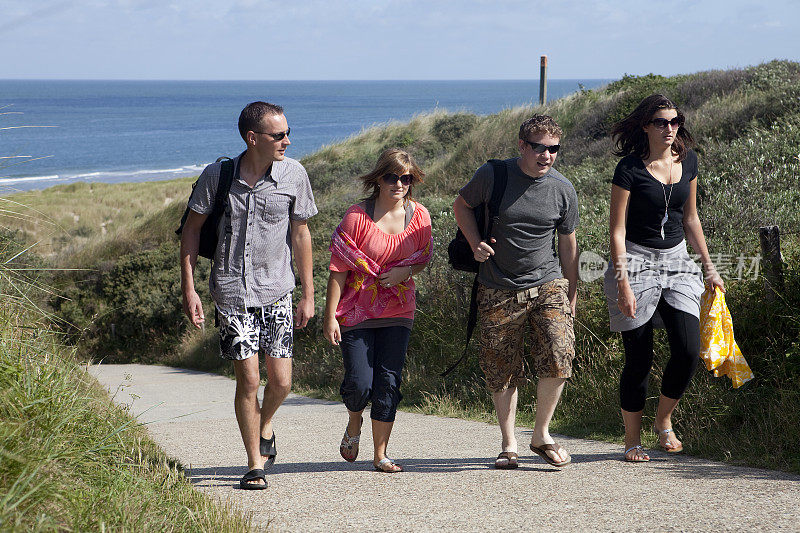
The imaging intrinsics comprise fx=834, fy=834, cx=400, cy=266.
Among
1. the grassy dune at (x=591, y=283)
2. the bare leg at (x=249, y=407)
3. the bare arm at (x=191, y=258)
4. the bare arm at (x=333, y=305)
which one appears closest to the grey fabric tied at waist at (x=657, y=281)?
the grassy dune at (x=591, y=283)

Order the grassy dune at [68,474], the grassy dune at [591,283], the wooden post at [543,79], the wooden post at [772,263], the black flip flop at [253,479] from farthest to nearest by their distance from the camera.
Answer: the wooden post at [543,79] → the wooden post at [772,263] → the grassy dune at [591,283] → the black flip flop at [253,479] → the grassy dune at [68,474]

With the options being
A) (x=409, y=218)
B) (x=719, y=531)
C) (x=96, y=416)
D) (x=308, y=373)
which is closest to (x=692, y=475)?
(x=719, y=531)

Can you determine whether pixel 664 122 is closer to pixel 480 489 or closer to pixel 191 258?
pixel 480 489

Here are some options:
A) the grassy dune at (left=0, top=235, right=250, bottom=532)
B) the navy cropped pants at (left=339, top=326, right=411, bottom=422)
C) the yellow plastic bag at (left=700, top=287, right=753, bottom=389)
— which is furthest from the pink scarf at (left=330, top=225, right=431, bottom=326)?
the yellow plastic bag at (left=700, top=287, right=753, bottom=389)

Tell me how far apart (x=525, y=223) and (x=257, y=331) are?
1.66 meters

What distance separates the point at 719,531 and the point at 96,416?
123 inches

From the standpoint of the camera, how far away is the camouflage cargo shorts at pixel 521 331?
15.8 ft

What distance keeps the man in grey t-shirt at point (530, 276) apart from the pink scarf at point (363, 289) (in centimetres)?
50

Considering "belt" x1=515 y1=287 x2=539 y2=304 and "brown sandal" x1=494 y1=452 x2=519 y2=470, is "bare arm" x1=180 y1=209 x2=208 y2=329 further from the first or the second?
"brown sandal" x1=494 y1=452 x2=519 y2=470

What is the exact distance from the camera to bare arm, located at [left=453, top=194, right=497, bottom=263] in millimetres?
4801

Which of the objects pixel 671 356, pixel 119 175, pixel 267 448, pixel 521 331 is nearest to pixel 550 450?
pixel 521 331

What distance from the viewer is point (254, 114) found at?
15.3ft

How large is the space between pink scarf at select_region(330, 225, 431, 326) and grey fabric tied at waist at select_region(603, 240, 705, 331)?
123 cm

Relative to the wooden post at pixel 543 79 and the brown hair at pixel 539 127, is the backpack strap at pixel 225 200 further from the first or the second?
the wooden post at pixel 543 79
